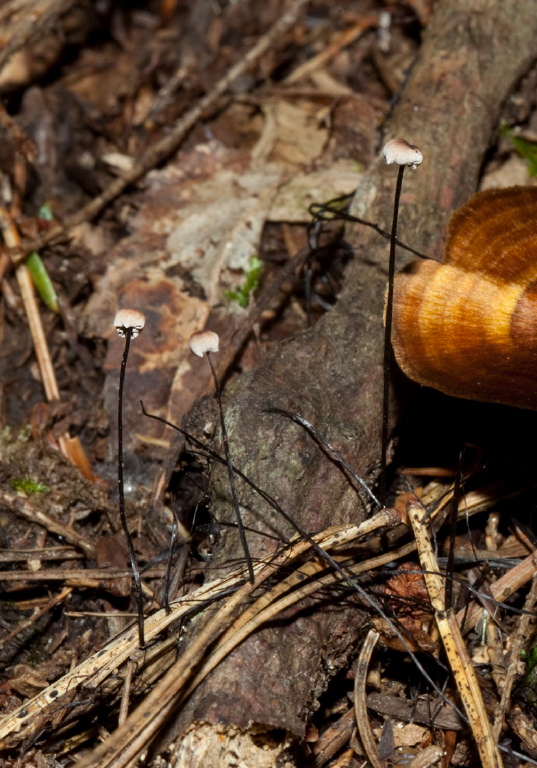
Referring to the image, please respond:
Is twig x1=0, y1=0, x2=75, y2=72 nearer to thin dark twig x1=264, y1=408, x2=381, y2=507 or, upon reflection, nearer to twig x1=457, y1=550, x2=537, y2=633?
thin dark twig x1=264, y1=408, x2=381, y2=507

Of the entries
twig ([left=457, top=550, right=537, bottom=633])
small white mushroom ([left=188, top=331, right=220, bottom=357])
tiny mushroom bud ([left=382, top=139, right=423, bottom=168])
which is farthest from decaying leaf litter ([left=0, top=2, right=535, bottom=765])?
tiny mushroom bud ([left=382, top=139, right=423, bottom=168])

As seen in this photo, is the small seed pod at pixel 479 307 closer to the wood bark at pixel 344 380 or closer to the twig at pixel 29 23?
the wood bark at pixel 344 380

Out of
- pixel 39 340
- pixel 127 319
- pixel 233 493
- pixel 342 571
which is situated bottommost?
pixel 39 340

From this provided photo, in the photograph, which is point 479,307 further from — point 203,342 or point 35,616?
point 35,616

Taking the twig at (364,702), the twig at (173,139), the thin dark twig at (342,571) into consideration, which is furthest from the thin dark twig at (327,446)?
the twig at (173,139)

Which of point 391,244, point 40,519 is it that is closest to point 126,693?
point 40,519
